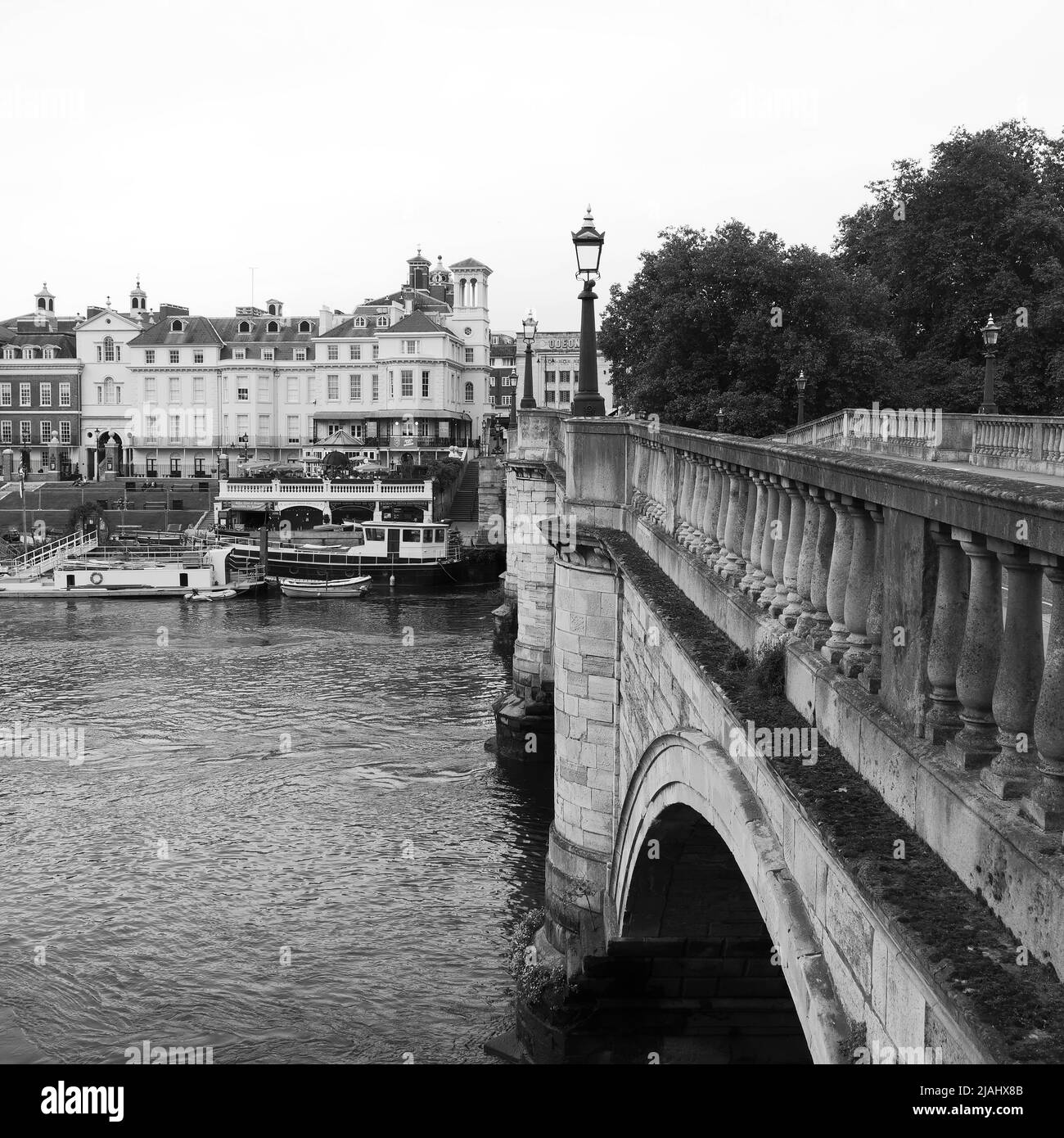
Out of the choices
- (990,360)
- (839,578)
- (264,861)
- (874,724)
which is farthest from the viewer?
(990,360)

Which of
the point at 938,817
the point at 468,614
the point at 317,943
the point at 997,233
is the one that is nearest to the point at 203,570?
the point at 468,614

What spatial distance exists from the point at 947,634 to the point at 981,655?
0.23m

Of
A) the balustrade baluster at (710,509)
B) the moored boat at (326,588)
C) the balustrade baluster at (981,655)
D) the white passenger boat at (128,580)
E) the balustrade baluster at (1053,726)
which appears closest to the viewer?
the balustrade baluster at (1053,726)

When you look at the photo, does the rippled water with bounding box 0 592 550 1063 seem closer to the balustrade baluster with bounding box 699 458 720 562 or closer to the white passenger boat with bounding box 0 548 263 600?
the balustrade baluster with bounding box 699 458 720 562

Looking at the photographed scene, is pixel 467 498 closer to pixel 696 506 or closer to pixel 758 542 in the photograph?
pixel 696 506

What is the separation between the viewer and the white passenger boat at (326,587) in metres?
52.2

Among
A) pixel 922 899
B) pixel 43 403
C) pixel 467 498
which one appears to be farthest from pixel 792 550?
pixel 43 403

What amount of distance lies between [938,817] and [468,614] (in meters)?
44.1

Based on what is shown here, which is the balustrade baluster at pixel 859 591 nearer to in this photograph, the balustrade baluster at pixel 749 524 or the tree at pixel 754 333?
the balustrade baluster at pixel 749 524

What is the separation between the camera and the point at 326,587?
52.4m

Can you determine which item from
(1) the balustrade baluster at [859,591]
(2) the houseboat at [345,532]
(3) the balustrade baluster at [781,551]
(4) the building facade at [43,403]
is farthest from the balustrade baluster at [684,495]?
(4) the building facade at [43,403]

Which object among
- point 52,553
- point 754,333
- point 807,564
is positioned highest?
point 754,333

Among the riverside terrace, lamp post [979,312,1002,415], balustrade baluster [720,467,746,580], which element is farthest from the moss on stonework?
lamp post [979,312,1002,415]

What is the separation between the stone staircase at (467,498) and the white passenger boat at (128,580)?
749 inches
